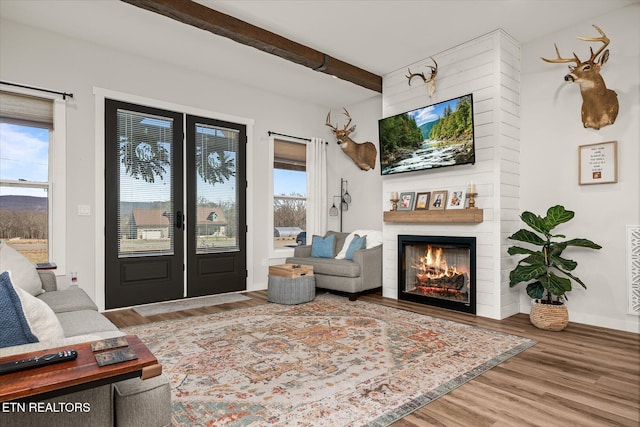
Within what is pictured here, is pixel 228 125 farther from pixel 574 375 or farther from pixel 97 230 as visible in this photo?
pixel 574 375

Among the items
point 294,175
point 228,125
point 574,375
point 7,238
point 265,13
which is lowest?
point 574,375

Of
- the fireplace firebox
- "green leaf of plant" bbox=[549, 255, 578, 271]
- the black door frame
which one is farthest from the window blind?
"green leaf of plant" bbox=[549, 255, 578, 271]

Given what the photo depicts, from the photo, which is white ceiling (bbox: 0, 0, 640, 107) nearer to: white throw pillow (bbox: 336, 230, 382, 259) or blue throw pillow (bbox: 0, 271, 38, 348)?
white throw pillow (bbox: 336, 230, 382, 259)

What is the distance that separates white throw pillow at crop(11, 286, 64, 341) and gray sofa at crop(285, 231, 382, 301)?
141 inches

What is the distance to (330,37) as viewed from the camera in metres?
4.16

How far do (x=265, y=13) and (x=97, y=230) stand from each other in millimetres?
2966

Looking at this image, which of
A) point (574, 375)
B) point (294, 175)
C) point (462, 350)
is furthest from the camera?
point (294, 175)

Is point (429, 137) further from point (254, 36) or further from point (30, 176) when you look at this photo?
point (30, 176)

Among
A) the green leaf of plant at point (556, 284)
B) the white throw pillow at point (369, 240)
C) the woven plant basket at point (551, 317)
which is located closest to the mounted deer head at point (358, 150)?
the white throw pillow at point (369, 240)

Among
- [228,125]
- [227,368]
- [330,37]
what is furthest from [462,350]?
[228,125]

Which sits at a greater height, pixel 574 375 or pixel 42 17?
pixel 42 17

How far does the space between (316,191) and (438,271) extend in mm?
2487

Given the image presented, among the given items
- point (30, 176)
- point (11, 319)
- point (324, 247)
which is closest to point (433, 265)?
point (324, 247)

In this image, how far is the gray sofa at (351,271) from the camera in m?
4.79
